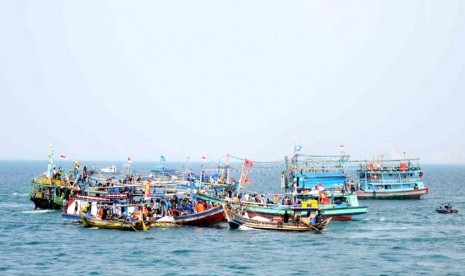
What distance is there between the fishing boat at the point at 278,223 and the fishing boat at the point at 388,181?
146ft

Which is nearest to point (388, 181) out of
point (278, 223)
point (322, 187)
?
point (322, 187)

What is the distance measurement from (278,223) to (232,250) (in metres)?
9.21

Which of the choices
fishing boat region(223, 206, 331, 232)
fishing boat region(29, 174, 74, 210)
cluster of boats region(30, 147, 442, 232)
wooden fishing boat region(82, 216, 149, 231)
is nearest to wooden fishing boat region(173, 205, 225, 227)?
cluster of boats region(30, 147, 442, 232)

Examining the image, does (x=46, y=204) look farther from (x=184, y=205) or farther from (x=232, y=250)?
(x=232, y=250)

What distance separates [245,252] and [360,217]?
27.9 meters

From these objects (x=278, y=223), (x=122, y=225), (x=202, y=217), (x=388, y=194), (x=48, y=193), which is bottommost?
(x=122, y=225)

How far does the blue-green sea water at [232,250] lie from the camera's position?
1877 inches

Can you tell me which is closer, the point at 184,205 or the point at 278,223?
the point at 278,223

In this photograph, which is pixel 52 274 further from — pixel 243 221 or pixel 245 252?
pixel 243 221

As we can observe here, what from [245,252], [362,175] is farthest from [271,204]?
[362,175]

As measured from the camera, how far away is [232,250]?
5519 cm

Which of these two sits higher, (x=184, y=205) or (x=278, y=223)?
(x=184, y=205)

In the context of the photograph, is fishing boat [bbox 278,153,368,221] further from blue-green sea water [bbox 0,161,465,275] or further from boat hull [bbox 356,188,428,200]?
boat hull [bbox 356,188,428,200]

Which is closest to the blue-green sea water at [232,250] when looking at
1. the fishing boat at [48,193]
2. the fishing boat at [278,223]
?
the fishing boat at [278,223]
